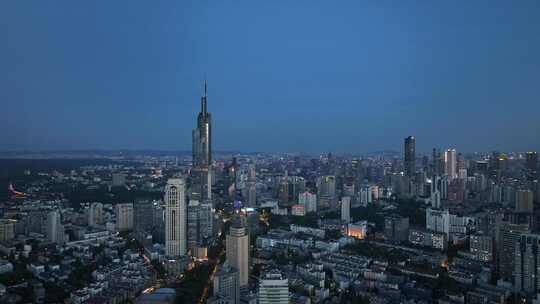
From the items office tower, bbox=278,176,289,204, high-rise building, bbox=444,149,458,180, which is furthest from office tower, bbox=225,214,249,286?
high-rise building, bbox=444,149,458,180

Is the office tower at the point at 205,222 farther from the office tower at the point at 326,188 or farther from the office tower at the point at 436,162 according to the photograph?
the office tower at the point at 436,162

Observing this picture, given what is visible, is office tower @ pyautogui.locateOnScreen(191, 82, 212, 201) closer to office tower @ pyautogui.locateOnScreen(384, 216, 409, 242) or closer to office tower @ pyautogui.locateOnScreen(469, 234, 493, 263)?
office tower @ pyautogui.locateOnScreen(384, 216, 409, 242)

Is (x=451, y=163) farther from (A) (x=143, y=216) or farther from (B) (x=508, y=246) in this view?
(A) (x=143, y=216)

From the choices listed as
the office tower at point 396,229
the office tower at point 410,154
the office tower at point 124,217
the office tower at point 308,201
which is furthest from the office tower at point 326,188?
the office tower at point 124,217

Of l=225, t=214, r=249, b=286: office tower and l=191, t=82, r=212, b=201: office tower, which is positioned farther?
l=191, t=82, r=212, b=201: office tower

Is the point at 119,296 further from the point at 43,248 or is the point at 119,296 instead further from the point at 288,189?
the point at 288,189

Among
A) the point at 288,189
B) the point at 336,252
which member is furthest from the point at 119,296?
the point at 288,189
